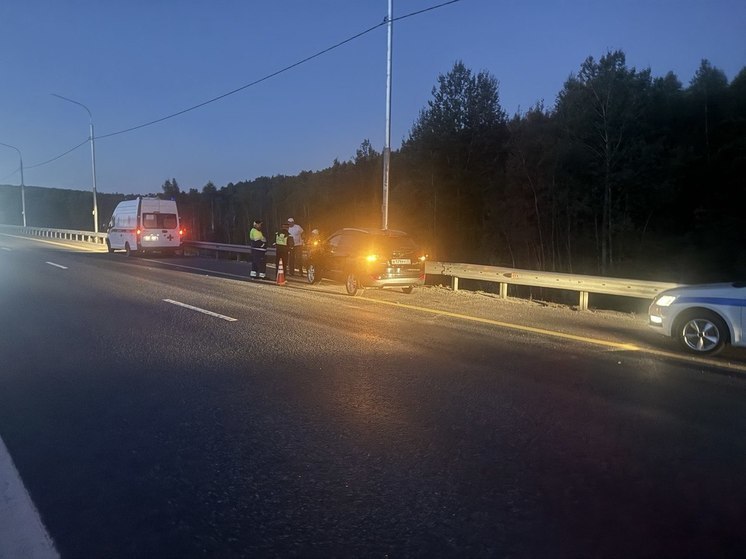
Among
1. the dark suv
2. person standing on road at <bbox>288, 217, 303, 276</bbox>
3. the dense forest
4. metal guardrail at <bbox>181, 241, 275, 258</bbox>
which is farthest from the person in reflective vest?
the dense forest

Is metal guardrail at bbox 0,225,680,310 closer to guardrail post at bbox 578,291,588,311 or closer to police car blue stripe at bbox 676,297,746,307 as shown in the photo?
guardrail post at bbox 578,291,588,311

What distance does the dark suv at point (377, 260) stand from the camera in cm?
1378

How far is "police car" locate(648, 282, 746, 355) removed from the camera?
25.2ft

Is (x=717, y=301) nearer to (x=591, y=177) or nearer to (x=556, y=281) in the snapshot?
(x=556, y=281)

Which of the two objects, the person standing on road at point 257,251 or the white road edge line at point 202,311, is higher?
the person standing on road at point 257,251

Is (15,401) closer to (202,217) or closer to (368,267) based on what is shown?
(368,267)

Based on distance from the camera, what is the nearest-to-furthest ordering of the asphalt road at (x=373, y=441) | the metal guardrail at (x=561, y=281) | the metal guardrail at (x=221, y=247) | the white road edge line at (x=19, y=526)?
the white road edge line at (x=19, y=526)
the asphalt road at (x=373, y=441)
the metal guardrail at (x=561, y=281)
the metal guardrail at (x=221, y=247)

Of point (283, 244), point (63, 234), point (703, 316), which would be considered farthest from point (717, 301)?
point (63, 234)

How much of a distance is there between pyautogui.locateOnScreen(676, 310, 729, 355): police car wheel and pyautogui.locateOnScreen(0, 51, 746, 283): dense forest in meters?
26.3

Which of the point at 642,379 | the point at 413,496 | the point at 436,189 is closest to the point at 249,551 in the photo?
the point at 413,496

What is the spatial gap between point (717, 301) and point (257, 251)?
1321 cm

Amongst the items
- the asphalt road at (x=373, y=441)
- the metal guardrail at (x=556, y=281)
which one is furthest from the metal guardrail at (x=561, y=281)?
the asphalt road at (x=373, y=441)

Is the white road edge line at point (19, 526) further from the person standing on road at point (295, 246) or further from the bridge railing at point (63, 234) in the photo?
the bridge railing at point (63, 234)

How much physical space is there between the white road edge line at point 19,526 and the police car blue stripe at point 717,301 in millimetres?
7807
